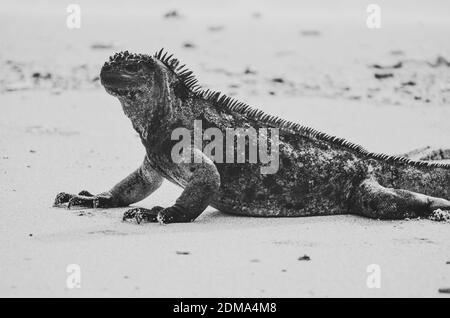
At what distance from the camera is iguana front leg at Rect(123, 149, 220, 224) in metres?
7.07

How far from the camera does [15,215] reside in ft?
24.2

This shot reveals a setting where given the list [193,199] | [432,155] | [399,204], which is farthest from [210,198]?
[432,155]

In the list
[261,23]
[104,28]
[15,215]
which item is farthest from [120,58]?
[261,23]

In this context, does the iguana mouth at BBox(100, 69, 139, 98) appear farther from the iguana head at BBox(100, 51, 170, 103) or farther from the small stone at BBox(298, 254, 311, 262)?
the small stone at BBox(298, 254, 311, 262)

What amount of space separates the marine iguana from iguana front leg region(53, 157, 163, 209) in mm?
125

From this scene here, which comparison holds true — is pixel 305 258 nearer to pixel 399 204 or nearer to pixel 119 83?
pixel 399 204

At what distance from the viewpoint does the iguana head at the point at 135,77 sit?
7191mm

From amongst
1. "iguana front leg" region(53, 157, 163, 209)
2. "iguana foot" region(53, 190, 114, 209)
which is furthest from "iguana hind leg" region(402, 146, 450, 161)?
"iguana foot" region(53, 190, 114, 209)

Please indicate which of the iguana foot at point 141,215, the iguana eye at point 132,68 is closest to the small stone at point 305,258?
the iguana foot at point 141,215

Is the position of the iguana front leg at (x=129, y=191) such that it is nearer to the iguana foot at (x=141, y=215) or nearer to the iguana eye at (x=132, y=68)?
→ the iguana foot at (x=141, y=215)

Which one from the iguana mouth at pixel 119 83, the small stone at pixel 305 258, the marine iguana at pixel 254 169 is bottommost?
the small stone at pixel 305 258

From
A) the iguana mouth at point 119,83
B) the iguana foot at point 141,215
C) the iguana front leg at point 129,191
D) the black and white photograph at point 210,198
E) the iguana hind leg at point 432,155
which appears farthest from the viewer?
the iguana hind leg at point 432,155

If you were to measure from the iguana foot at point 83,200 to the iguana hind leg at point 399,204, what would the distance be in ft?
7.65
